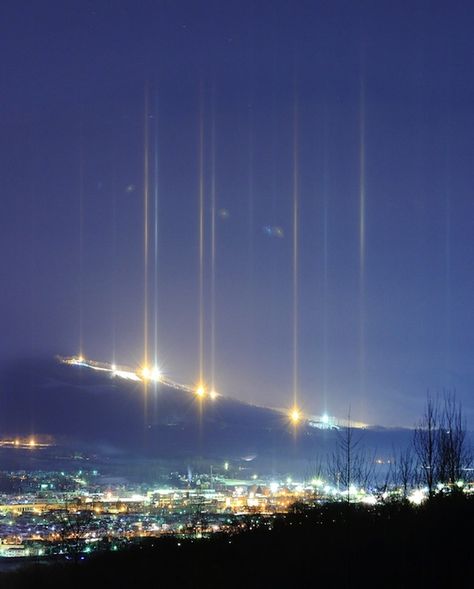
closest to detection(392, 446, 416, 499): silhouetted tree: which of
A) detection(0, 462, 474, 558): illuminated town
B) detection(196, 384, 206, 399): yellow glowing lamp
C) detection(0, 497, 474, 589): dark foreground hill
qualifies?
detection(0, 462, 474, 558): illuminated town

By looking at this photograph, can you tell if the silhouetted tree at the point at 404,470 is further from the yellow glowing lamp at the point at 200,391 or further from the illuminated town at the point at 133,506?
the yellow glowing lamp at the point at 200,391

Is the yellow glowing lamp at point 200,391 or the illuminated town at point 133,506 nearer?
the illuminated town at point 133,506

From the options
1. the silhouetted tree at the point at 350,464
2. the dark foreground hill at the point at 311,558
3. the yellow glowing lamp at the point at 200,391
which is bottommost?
the dark foreground hill at the point at 311,558

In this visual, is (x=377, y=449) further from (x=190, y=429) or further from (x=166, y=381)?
(x=166, y=381)

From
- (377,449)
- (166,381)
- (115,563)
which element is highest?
(166,381)

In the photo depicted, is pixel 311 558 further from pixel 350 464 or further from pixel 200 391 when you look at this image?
pixel 200 391

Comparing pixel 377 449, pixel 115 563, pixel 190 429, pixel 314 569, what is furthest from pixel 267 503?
pixel 190 429

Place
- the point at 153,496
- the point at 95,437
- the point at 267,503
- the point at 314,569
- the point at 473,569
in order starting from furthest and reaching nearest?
the point at 95,437 → the point at 153,496 → the point at 267,503 → the point at 314,569 → the point at 473,569

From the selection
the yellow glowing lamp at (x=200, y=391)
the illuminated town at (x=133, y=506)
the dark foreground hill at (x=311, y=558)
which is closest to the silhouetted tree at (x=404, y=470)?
the illuminated town at (x=133, y=506)
